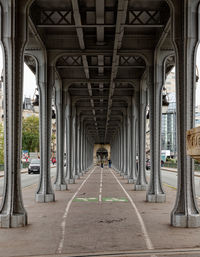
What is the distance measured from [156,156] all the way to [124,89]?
1377cm

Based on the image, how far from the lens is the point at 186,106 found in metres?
12.8

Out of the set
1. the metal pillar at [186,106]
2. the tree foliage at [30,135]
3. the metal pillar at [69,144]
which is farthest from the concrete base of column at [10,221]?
the tree foliage at [30,135]

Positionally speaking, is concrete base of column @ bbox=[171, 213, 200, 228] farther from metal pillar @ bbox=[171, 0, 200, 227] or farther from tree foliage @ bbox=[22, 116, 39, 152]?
tree foliage @ bbox=[22, 116, 39, 152]

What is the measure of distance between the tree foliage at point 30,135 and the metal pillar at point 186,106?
316 ft

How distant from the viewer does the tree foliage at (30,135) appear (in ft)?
353

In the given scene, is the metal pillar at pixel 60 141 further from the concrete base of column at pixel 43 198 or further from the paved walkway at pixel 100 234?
the paved walkway at pixel 100 234

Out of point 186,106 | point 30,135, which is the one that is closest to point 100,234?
point 186,106

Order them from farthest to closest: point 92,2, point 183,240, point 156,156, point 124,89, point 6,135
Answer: point 124,89 → point 156,156 → point 92,2 → point 6,135 → point 183,240

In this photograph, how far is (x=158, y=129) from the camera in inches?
774

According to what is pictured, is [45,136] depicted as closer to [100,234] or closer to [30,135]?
[100,234]

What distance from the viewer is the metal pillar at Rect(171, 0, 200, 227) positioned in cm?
1253

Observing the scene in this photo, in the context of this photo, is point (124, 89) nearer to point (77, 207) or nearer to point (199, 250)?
point (77, 207)

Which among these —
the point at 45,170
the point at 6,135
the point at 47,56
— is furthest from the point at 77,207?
the point at 47,56

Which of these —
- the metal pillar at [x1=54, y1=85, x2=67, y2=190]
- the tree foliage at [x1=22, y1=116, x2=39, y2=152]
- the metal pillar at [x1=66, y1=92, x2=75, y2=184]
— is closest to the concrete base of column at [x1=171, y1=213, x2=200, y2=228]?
the metal pillar at [x1=54, y1=85, x2=67, y2=190]
